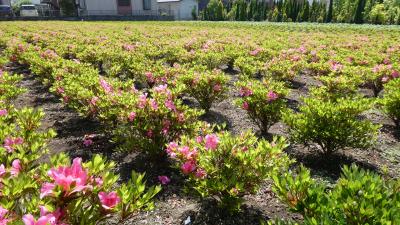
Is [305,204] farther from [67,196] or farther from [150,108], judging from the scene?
[150,108]

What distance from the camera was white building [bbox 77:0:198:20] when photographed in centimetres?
5191

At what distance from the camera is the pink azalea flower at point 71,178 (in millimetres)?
1861

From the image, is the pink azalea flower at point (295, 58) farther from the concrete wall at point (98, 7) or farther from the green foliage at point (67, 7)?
the concrete wall at point (98, 7)

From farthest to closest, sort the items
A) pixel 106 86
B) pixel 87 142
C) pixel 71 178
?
pixel 106 86
pixel 87 142
pixel 71 178

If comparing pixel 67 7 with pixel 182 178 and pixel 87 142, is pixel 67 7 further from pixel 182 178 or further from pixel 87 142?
pixel 182 178

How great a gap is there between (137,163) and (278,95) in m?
2.41

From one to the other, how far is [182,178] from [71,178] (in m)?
2.44

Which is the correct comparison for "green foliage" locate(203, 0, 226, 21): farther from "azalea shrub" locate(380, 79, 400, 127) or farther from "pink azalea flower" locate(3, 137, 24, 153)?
"pink azalea flower" locate(3, 137, 24, 153)

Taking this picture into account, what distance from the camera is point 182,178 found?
4.23 metres

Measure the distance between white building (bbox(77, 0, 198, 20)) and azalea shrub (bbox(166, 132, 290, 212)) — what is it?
52126 millimetres

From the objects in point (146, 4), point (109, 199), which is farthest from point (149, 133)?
point (146, 4)

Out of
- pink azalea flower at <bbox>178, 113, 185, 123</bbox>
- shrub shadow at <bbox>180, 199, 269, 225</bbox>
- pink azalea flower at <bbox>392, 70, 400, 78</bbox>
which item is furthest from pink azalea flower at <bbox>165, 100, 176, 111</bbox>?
pink azalea flower at <bbox>392, 70, 400, 78</bbox>

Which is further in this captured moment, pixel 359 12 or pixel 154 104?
pixel 359 12

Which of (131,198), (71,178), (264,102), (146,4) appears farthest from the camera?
(146,4)
